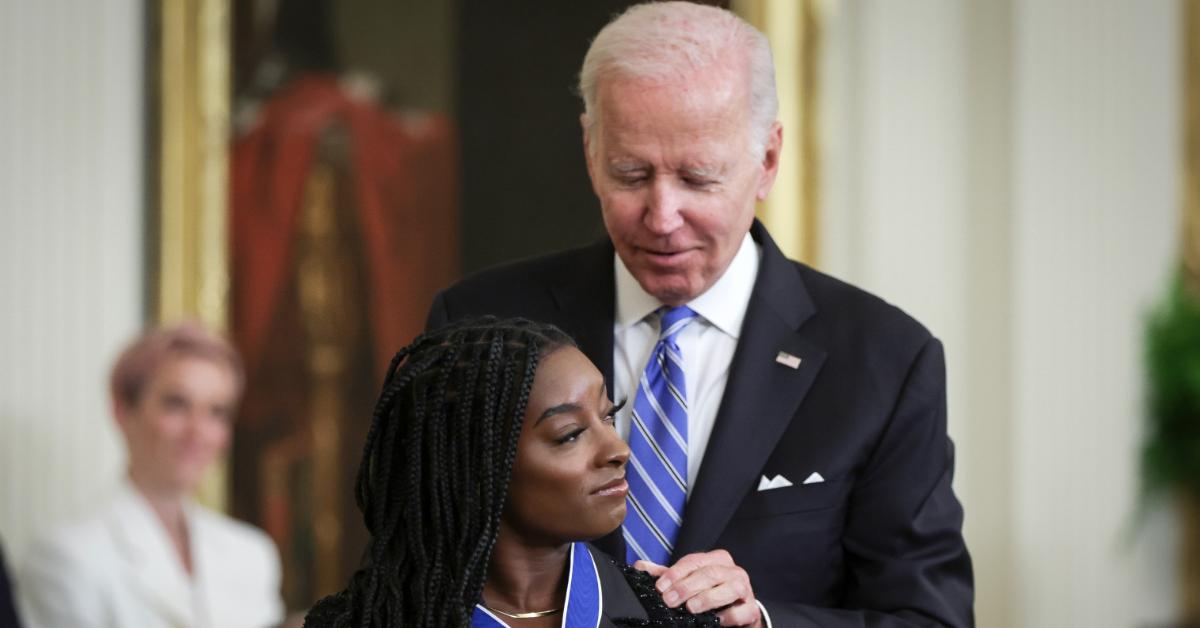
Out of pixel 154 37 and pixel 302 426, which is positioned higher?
pixel 154 37

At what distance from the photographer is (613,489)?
7.30 feet

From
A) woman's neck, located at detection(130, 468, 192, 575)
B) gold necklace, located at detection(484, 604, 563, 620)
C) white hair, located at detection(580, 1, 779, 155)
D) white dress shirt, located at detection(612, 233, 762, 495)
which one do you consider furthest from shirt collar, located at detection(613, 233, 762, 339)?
woman's neck, located at detection(130, 468, 192, 575)

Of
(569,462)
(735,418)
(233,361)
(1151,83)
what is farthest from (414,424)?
(1151,83)

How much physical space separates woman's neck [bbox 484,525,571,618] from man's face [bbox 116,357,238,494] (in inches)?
146

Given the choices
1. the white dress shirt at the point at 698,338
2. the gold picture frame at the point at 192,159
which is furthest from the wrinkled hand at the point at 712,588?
the gold picture frame at the point at 192,159

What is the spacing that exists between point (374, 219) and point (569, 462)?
4.63m

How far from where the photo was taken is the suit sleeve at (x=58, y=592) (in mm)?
5316

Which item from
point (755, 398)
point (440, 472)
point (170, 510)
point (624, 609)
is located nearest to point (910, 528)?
point (755, 398)

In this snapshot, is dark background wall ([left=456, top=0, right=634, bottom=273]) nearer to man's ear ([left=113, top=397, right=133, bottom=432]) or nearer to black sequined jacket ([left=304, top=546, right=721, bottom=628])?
man's ear ([left=113, top=397, right=133, bottom=432])

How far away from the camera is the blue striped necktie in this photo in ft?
8.82

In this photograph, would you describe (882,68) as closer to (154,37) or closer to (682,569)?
(154,37)

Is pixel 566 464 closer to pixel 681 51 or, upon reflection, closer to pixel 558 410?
pixel 558 410

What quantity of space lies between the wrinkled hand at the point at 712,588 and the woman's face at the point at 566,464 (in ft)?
0.48

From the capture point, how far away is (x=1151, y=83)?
6.81 metres
